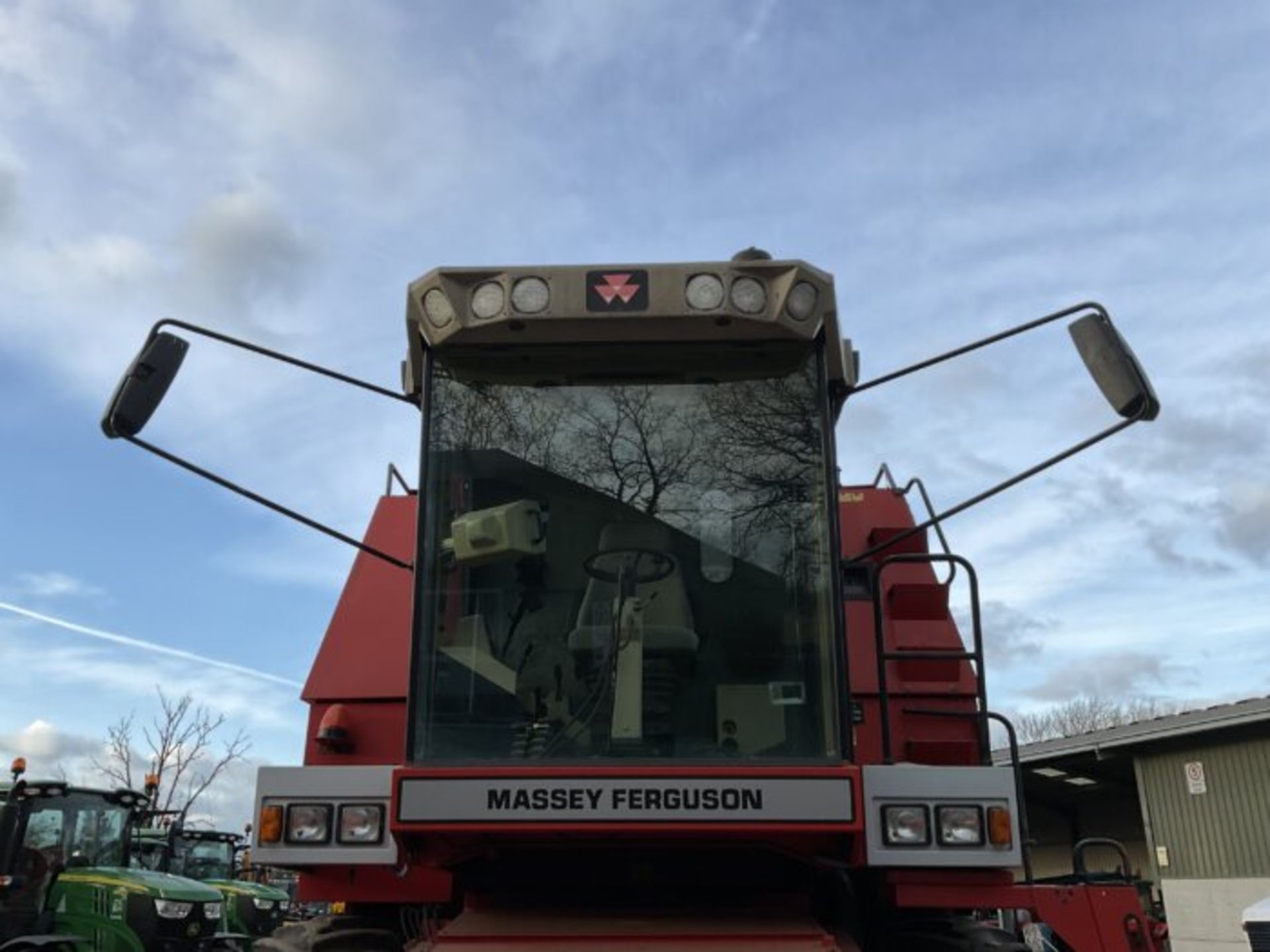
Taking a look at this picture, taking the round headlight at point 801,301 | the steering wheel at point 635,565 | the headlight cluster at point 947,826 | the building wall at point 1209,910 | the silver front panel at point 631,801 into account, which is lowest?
the building wall at point 1209,910

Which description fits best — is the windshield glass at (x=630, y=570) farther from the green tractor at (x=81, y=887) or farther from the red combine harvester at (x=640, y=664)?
the green tractor at (x=81, y=887)

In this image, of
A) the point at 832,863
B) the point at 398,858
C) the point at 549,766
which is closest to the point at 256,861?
the point at 398,858

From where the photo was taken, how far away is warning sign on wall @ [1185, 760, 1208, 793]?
1675cm

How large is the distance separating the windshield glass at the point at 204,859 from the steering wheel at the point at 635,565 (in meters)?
19.9

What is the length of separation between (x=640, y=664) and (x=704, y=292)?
1399mm

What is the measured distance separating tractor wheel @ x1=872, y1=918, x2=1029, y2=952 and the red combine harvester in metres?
0.02

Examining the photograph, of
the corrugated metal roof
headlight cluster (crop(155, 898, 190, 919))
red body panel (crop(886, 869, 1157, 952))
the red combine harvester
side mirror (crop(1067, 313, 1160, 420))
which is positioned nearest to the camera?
the red combine harvester

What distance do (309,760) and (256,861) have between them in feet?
2.69

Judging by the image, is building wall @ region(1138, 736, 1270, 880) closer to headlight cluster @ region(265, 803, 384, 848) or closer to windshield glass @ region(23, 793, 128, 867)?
windshield glass @ region(23, 793, 128, 867)

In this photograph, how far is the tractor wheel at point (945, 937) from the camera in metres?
4.23

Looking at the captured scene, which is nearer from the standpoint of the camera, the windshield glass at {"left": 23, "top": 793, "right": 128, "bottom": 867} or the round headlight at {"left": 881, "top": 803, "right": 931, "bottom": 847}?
the round headlight at {"left": 881, "top": 803, "right": 931, "bottom": 847}

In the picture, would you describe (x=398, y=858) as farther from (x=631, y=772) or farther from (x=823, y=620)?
(x=823, y=620)

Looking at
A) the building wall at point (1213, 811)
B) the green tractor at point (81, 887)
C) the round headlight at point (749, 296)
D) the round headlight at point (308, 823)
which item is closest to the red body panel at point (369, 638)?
the round headlight at point (308, 823)

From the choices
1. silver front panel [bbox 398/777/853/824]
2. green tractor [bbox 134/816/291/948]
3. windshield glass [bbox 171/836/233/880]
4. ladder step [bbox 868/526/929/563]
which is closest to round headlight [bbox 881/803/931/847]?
silver front panel [bbox 398/777/853/824]
